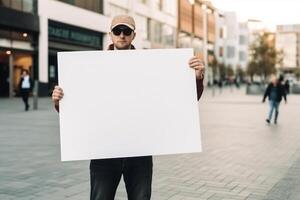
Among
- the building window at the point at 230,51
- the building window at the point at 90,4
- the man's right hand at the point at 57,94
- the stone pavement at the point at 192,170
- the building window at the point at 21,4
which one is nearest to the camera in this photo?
the man's right hand at the point at 57,94

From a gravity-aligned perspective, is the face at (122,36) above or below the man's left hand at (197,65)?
above

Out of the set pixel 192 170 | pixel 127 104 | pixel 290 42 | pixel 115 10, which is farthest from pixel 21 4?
pixel 290 42

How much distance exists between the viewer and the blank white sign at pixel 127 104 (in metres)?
3.38

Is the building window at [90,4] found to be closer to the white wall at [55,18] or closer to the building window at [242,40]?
the white wall at [55,18]

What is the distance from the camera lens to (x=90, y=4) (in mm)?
41031

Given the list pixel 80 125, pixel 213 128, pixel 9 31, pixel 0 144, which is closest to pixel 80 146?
pixel 80 125

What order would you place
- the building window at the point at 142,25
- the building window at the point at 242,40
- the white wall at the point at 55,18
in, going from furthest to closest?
the building window at the point at 242,40 → the building window at the point at 142,25 → the white wall at the point at 55,18

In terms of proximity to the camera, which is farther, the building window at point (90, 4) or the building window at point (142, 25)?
the building window at point (142, 25)

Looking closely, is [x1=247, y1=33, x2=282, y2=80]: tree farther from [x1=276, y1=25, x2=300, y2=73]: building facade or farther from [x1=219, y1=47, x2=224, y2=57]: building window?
[x1=276, y1=25, x2=300, y2=73]: building facade

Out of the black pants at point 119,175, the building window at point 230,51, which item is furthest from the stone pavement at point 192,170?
the building window at point 230,51

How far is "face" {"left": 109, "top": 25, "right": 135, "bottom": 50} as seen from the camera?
3430mm

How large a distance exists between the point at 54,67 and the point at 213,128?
23.9 meters

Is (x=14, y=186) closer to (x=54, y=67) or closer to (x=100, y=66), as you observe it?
(x=100, y=66)

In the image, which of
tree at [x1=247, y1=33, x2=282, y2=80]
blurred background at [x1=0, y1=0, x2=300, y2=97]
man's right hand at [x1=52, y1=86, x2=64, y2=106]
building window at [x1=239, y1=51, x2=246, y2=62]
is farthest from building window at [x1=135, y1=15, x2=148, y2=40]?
building window at [x1=239, y1=51, x2=246, y2=62]
